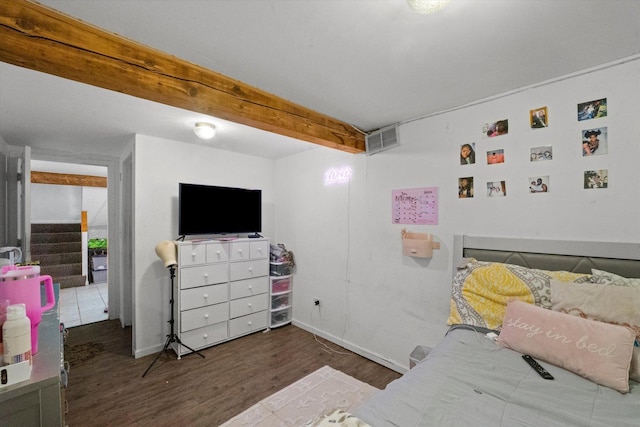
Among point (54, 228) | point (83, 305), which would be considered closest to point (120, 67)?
point (83, 305)

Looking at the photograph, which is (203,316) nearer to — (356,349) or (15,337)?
(356,349)

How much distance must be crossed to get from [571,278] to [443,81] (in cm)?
144

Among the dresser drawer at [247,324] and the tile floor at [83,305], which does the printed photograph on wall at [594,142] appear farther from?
the tile floor at [83,305]

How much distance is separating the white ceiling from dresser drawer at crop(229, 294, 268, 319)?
86.3 inches

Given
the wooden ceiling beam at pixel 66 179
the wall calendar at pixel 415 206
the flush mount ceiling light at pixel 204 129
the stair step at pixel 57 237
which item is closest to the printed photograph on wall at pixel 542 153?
the wall calendar at pixel 415 206

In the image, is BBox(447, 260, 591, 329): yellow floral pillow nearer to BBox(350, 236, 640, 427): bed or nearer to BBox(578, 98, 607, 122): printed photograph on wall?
BBox(350, 236, 640, 427): bed

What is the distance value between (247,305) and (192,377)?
101cm

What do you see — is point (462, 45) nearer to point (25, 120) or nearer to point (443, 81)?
point (443, 81)

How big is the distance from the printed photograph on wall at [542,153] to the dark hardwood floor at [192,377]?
2179 millimetres

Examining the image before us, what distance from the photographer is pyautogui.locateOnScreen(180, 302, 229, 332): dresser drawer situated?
2924 millimetres

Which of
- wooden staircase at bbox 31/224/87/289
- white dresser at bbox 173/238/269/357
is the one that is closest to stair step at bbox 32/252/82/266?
wooden staircase at bbox 31/224/87/289

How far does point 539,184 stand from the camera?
1.86m

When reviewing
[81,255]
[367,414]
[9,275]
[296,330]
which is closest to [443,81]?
[367,414]

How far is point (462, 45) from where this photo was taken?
1432mm
